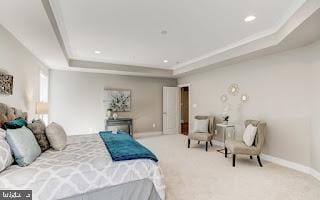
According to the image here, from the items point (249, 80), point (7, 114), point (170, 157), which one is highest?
point (249, 80)

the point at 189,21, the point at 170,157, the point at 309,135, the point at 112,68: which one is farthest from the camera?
the point at 112,68

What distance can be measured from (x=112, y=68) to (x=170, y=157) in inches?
135

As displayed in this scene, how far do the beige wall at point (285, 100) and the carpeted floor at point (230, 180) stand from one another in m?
0.47

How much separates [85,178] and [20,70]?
273 centimetres

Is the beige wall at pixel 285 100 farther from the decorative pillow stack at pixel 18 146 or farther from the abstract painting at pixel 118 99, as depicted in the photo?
the decorative pillow stack at pixel 18 146

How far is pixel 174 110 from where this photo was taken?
287 inches

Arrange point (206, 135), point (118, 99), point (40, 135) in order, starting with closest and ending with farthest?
point (40, 135), point (206, 135), point (118, 99)

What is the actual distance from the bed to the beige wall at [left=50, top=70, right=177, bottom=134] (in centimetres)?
406

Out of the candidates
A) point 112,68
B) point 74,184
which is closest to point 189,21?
point 74,184

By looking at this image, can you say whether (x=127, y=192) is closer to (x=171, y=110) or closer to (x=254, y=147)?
(x=254, y=147)

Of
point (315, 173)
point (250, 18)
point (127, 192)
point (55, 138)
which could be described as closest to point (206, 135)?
point (315, 173)

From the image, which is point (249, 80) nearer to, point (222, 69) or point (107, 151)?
point (222, 69)

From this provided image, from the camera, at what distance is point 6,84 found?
262 centimetres

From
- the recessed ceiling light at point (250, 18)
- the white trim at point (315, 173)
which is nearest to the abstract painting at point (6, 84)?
the recessed ceiling light at point (250, 18)
